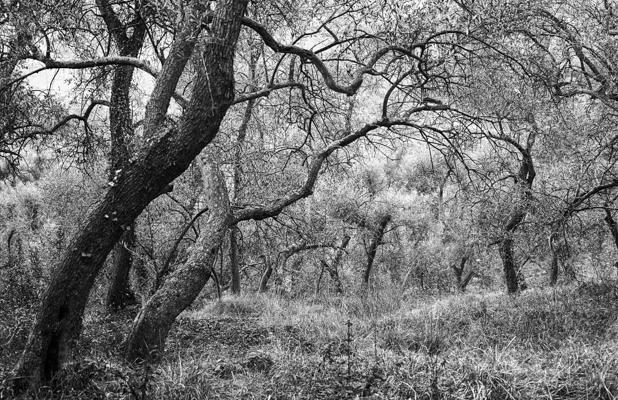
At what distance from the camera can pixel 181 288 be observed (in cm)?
558

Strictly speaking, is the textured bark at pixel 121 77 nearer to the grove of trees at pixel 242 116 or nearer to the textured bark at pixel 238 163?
the grove of trees at pixel 242 116

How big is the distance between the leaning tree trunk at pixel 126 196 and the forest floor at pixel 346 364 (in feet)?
0.91

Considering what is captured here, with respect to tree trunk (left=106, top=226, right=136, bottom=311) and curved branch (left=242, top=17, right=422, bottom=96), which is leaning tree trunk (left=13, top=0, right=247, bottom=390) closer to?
curved branch (left=242, top=17, right=422, bottom=96)

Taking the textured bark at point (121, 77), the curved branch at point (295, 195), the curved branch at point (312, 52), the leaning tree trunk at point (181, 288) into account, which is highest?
the textured bark at point (121, 77)

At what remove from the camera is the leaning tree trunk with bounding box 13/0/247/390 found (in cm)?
399

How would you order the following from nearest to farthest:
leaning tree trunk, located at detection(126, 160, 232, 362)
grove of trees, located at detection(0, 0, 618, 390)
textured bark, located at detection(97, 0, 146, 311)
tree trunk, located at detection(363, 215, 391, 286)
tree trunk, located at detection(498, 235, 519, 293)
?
grove of trees, located at detection(0, 0, 618, 390) < leaning tree trunk, located at detection(126, 160, 232, 362) < textured bark, located at detection(97, 0, 146, 311) < tree trunk, located at detection(498, 235, 519, 293) < tree trunk, located at detection(363, 215, 391, 286)

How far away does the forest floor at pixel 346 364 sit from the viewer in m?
3.88

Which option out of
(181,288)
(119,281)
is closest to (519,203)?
(181,288)

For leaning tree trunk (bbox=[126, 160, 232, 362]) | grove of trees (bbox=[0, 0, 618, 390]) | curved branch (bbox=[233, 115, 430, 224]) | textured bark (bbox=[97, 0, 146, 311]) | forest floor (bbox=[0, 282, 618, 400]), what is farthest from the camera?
textured bark (bbox=[97, 0, 146, 311])

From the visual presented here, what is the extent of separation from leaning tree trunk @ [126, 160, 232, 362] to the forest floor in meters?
0.31

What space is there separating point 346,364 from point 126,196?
251 cm

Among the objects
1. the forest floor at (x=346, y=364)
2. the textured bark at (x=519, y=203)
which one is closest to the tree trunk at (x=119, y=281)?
the forest floor at (x=346, y=364)

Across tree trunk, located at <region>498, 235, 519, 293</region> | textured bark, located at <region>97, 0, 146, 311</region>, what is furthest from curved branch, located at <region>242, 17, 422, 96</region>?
tree trunk, located at <region>498, 235, 519, 293</region>

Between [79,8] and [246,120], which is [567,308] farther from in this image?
[79,8]
